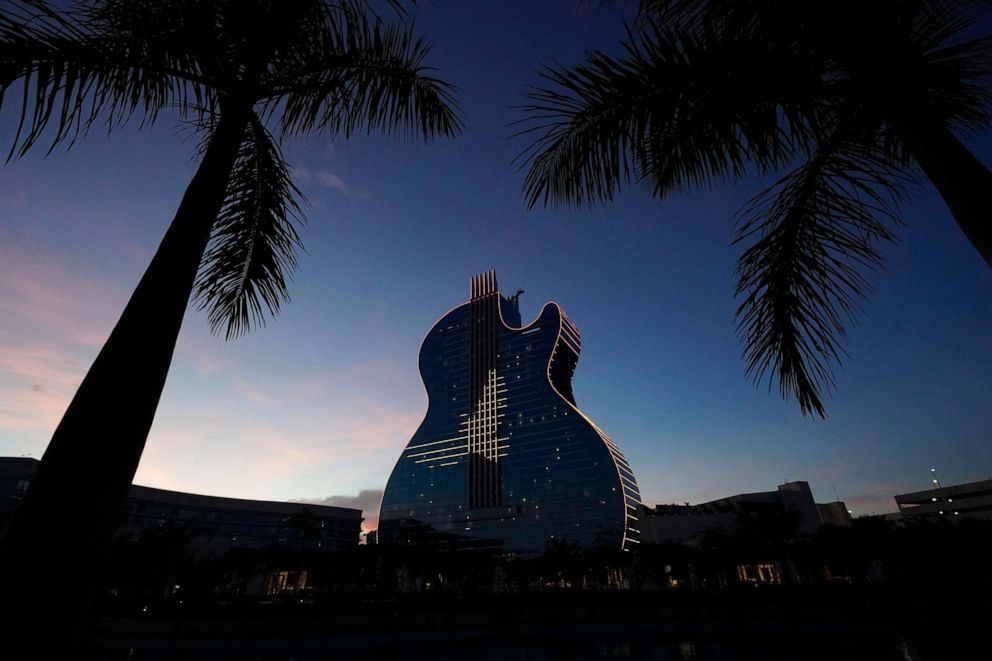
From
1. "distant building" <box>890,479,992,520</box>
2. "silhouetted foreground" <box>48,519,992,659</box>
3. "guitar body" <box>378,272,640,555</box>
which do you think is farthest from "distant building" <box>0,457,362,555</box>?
"distant building" <box>890,479,992,520</box>

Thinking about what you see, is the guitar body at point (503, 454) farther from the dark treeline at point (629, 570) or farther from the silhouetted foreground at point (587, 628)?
the silhouetted foreground at point (587, 628)

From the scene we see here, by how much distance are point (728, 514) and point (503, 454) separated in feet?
138

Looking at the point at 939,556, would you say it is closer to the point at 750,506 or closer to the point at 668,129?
the point at 750,506

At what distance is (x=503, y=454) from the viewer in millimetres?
90750

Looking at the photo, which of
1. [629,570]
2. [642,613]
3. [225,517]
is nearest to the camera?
[642,613]

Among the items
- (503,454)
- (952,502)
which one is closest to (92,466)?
(503,454)

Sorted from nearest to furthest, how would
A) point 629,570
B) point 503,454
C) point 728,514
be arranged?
point 629,570, point 728,514, point 503,454

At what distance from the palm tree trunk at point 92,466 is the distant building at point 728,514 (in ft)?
213

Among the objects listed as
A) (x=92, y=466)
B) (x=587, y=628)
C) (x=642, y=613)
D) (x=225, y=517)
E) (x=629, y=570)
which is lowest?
(x=587, y=628)

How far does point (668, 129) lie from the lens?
2.65 metres

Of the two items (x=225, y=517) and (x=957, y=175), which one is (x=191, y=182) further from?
(x=225, y=517)

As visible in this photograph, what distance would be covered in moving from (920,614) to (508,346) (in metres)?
77.5

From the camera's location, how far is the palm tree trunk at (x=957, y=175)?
146 centimetres

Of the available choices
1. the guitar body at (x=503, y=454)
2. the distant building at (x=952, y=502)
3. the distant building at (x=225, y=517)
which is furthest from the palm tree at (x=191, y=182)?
the distant building at (x=952, y=502)
